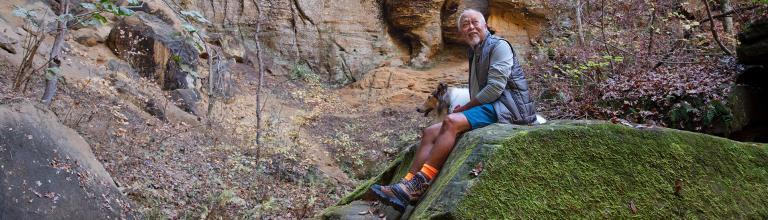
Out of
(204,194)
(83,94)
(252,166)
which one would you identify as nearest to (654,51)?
(252,166)

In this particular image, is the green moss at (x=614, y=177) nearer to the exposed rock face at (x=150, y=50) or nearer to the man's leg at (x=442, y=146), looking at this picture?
the man's leg at (x=442, y=146)

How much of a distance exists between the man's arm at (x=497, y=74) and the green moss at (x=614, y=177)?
1.94 feet

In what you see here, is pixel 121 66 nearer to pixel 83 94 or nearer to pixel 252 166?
pixel 83 94

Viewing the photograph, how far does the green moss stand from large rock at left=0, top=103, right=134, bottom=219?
11.4 feet

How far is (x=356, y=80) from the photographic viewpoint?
20500 millimetres

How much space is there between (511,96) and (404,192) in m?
1.14

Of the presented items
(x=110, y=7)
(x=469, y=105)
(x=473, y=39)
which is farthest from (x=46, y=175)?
(x=473, y=39)

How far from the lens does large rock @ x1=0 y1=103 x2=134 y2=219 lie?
485 cm

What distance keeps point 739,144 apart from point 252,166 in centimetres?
811

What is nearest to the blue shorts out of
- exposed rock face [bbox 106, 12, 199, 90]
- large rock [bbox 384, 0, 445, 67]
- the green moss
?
the green moss

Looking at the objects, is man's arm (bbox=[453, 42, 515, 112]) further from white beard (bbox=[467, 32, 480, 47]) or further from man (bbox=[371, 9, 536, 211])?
white beard (bbox=[467, 32, 480, 47])

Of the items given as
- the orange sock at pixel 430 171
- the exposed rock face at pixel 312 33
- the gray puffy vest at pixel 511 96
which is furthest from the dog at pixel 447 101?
the exposed rock face at pixel 312 33

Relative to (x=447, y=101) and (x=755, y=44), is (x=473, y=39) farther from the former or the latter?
(x=755, y=44)

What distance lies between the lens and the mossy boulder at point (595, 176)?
341 centimetres
